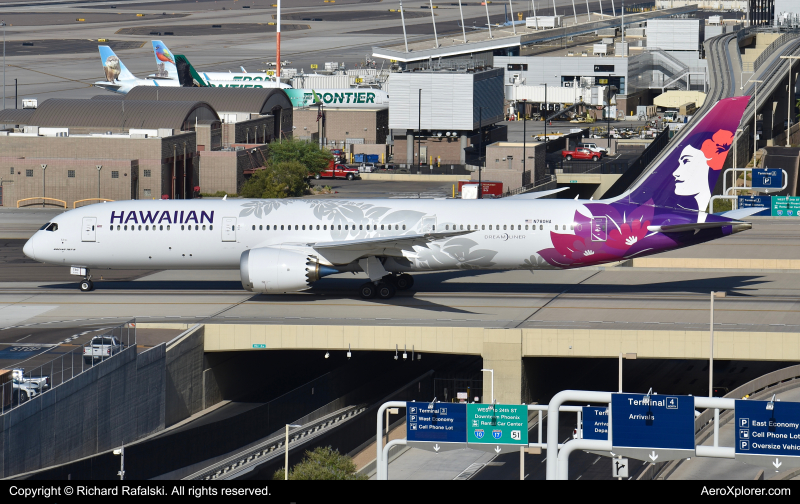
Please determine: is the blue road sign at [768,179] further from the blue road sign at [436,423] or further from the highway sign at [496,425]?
the blue road sign at [436,423]

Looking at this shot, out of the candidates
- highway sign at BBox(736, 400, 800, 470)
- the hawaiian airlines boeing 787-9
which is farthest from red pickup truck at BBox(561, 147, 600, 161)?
highway sign at BBox(736, 400, 800, 470)

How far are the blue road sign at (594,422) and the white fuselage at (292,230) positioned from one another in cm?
2524

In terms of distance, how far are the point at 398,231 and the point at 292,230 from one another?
5.56m

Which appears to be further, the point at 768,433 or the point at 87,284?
the point at 87,284

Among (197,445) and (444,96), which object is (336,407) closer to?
(197,445)

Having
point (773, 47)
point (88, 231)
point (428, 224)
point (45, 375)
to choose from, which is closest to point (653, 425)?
point (45, 375)

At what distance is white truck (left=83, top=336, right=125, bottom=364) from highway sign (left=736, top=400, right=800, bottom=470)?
27.7 m

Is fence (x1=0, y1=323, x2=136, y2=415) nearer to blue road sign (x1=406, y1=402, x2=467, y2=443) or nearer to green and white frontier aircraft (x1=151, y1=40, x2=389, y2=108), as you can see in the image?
blue road sign (x1=406, y1=402, x2=467, y2=443)

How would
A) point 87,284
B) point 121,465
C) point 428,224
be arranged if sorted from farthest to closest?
1. point 87,284
2. point 428,224
3. point 121,465

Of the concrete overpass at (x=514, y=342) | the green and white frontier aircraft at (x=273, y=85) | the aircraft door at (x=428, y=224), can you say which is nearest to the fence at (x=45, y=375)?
the concrete overpass at (x=514, y=342)

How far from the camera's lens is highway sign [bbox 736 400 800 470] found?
86.1ft

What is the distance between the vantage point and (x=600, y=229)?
5406 cm

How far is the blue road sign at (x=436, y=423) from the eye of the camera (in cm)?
2978

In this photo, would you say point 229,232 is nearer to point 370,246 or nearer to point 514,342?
point 370,246
